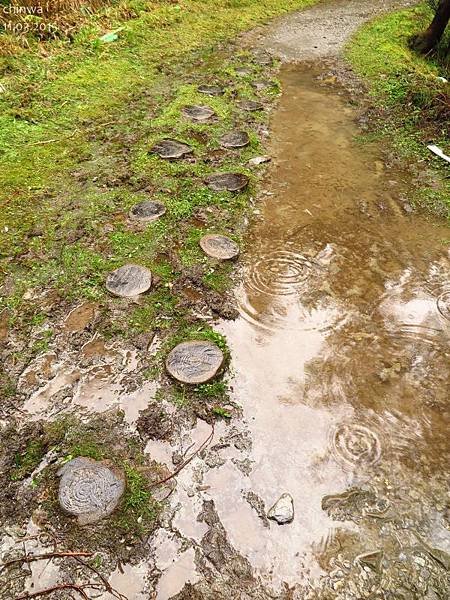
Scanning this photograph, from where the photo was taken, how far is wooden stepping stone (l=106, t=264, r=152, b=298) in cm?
411

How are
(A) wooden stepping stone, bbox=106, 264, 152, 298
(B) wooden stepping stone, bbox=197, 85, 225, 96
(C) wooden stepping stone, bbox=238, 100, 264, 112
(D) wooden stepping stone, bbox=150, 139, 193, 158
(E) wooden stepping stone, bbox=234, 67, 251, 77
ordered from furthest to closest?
(E) wooden stepping stone, bbox=234, 67, 251, 77
(B) wooden stepping stone, bbox=197, 85, 225, 96
(C) wooden stepping stone, bbox=238, 100, 264, 112
(D) wooden stepping stone, bbox=150, 139, 193, 158
(A) wooden stepping stone, bbox=106, 264, 152, 298

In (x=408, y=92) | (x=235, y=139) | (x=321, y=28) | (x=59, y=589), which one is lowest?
(x=59, y=589)

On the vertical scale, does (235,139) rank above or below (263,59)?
below

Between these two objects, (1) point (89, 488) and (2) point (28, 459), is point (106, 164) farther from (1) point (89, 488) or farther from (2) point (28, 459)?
(1) point (89, 488)

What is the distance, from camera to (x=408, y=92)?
314 inches

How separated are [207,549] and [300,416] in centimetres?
113

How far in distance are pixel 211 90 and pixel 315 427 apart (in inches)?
266

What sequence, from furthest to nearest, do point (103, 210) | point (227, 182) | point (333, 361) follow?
1. point (227, 182)
2. point (103, 210)
3. point (333, 361)

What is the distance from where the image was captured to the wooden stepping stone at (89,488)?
8.73 feet

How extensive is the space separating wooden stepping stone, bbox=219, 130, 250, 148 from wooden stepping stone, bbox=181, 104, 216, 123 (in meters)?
0.64

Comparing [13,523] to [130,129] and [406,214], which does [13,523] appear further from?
[130,129]

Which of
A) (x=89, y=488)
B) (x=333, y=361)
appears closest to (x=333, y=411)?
(x=333, y=361)

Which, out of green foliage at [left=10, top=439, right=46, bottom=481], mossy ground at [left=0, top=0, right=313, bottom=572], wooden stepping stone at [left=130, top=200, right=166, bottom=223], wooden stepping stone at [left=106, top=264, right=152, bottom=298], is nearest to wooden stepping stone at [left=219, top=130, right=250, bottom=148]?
mossy ground at [left=0, top=0, right=313, bottom=572]

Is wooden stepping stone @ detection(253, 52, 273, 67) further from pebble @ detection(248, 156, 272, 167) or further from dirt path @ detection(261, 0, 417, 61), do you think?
pebble @ detection(248, 156, 272, 167)
